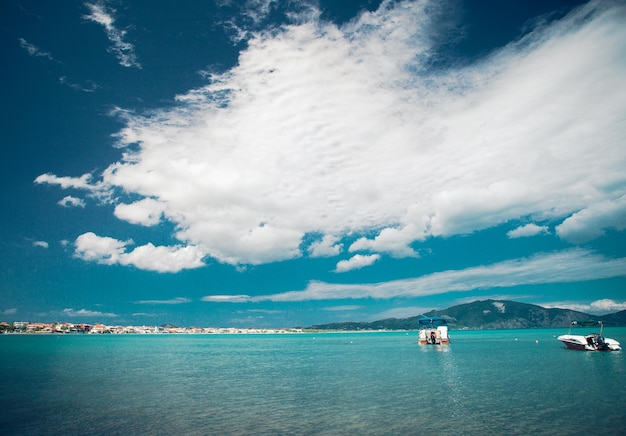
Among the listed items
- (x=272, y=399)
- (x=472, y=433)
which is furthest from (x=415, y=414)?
(x=272, y=399)

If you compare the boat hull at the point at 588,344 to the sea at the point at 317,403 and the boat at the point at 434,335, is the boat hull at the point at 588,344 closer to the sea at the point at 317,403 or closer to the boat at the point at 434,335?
the boat at the point at 434,335

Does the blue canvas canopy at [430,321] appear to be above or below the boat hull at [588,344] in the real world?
above

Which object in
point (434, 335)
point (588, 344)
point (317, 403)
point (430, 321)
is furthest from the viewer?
point (430, 321)

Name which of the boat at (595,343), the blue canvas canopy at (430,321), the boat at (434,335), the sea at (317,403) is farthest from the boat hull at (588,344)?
the sea at (317,403)

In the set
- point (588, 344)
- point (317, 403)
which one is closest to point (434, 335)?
point (588, 344)

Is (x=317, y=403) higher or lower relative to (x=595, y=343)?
lower

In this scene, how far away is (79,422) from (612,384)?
148 ft

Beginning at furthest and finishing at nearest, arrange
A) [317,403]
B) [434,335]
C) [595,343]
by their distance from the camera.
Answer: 1. [434,335]
2. [595,343]
3. [317,403]

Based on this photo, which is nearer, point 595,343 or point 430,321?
point 595,343

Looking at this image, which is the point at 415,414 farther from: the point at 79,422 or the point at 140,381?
the point at 140,381

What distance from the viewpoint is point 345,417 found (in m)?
23.2

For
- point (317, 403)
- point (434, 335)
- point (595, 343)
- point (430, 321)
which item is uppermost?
point (430, 321)

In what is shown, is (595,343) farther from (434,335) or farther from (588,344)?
(434,335)

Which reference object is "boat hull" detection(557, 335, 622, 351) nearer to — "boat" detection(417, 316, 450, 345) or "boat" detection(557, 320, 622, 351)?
"boat" detection(557, 320, 622, 351)
